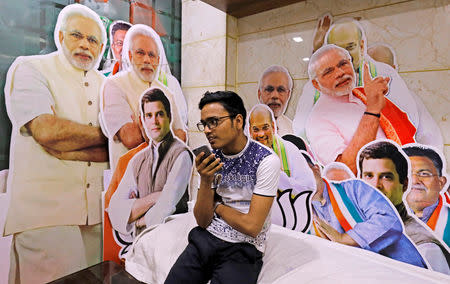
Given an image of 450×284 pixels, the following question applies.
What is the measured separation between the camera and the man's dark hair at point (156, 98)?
2.25 m

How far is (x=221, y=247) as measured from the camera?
1.33 m

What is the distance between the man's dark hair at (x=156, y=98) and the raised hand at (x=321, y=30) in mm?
1218

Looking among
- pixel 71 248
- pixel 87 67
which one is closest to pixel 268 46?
pixel 87 67

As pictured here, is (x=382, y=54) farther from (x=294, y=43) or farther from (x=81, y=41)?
(x=81, y=41)

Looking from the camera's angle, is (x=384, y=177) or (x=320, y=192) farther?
(x=320, y=192)

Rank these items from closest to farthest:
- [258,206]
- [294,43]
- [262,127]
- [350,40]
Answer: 1. [258,206]
2. [350,40]
3. [294,43]
4. [262,127]

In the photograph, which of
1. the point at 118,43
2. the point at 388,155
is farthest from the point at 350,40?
the point at 118,43

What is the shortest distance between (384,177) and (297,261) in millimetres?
698

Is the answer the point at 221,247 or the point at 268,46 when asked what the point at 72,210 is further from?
the point at 268,46

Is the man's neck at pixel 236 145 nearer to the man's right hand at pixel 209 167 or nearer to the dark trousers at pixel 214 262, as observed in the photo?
the man's right hand at pixel 209 167

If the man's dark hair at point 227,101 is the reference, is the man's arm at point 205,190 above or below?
below

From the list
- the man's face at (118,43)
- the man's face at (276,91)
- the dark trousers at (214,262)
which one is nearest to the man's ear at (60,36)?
the man's face at (118,43)

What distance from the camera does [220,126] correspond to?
4.36 ft

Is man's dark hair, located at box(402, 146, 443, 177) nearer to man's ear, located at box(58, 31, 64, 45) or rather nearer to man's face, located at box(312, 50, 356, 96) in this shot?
man's face, located at box(312, 50, 356, 96)
